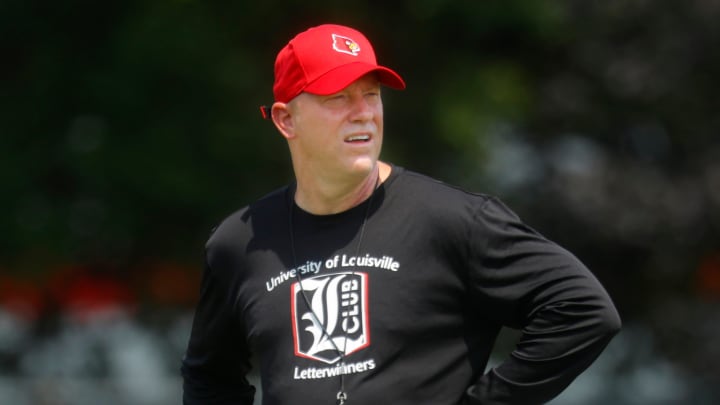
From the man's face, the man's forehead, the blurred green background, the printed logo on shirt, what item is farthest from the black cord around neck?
the blurred green background

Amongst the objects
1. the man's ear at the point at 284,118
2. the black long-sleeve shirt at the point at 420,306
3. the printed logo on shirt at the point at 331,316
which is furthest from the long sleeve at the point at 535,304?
the man's ear at the point at 284,118

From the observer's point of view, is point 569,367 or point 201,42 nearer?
point 569,367

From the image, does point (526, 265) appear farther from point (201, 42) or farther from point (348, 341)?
point (201, 42)

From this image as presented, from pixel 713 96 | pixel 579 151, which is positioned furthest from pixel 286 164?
pixel 713 96

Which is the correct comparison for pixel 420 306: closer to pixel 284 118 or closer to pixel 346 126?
pixel 346 126

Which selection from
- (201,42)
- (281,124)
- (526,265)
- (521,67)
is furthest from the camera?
(521,67)

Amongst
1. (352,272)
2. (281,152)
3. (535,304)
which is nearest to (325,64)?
(352,272)

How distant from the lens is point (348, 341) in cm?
343

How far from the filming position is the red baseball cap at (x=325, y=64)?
3.47 meters

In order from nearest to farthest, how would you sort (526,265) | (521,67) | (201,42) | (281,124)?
(526,265), (281,124), (201,42), (521,67)

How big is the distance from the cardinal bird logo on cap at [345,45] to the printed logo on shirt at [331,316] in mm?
562

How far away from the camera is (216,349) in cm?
383

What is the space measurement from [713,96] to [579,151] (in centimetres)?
120

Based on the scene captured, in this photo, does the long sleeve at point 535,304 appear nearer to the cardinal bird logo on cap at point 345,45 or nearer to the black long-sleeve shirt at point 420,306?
the black long-sleeve shirt at point 420,306
